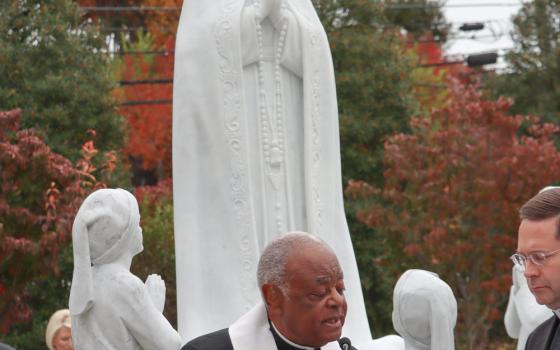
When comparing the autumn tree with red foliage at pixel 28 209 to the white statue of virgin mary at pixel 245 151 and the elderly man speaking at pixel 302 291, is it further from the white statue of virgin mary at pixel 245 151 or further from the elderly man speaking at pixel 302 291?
the elderly man speaking at pixel 302 291

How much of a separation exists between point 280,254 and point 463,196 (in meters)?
17.8

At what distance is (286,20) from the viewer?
9414 mm

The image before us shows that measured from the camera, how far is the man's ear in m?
5.26

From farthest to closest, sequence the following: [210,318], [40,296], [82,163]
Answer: [40,296], [82,163], [210,318]

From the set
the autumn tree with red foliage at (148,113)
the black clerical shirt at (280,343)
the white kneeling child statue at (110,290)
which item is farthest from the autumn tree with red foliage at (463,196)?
the black clerical shirt at (280,343)

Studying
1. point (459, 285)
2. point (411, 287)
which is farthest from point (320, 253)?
point (459, 285)

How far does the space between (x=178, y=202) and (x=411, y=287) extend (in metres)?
2.79

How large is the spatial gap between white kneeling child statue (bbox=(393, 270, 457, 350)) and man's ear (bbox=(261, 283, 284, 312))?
1532 mm

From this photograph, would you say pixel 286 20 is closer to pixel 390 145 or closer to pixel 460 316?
pixel 390 145

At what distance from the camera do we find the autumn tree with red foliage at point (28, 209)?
16.6 metres

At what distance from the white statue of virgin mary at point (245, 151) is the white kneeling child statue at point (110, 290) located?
6.20 feet

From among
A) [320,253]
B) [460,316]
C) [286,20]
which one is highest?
[286,20]

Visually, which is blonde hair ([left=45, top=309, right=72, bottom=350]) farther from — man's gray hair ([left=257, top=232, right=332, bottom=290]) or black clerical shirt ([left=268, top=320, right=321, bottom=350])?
man's gray hair ([left=257, top=232, right=332, bottom=290])

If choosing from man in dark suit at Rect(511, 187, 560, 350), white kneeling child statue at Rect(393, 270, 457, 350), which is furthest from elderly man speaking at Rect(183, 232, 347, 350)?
white kneeling child statue at Rect(393, 270, 457, 350)
